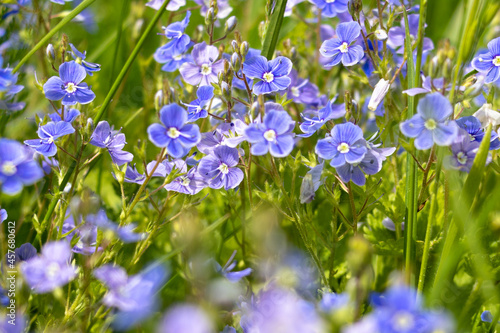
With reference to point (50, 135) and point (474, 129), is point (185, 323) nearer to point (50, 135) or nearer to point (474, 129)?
point (50, 135)

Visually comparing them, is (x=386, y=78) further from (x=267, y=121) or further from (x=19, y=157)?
(x=19, y=157)

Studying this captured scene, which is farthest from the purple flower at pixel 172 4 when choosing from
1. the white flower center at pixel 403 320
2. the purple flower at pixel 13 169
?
the white flower center at pixel 403 320

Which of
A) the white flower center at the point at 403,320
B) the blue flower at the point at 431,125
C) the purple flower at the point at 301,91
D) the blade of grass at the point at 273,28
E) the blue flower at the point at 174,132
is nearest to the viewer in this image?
the white flower center at the point at 403,320

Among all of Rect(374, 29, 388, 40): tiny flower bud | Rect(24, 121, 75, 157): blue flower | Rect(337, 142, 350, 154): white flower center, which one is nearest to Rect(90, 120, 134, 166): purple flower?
Rect(24, 121, 75, 157): blue flower

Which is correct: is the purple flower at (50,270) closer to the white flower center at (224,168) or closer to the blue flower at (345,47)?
the white flower center at (224,168)

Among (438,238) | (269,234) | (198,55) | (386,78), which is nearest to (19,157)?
(269,234)

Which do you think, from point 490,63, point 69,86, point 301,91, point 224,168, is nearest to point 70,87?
point 69,86

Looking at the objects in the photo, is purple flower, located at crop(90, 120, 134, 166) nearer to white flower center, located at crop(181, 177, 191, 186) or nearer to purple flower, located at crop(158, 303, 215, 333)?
white flower center, located at crop(181, 177, 191, 186)
